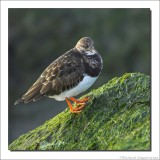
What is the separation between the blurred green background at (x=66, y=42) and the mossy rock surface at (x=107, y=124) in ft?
10.4

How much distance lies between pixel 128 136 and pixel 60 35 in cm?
522

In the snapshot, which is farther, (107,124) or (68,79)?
(68,79)

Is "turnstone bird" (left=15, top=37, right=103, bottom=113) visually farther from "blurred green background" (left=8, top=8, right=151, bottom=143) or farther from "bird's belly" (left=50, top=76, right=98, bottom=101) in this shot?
"blurred green background" (left=8, top=8, right=151, bottom=143)

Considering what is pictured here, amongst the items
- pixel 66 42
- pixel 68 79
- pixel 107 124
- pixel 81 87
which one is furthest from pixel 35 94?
pixel 66 42

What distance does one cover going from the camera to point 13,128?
419 inches

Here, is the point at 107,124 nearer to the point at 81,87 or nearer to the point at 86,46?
the point at 81,87

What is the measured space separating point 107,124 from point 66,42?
4.76m

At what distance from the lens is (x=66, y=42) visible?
11906 millimetres

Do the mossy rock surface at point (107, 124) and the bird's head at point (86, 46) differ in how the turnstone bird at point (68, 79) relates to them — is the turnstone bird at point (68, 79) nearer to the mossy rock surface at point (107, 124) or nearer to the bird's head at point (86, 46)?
the bird's head at point (86, 46)

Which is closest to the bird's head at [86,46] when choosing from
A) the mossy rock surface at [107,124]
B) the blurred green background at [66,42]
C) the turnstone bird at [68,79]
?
the turnstone bird at [68,79]

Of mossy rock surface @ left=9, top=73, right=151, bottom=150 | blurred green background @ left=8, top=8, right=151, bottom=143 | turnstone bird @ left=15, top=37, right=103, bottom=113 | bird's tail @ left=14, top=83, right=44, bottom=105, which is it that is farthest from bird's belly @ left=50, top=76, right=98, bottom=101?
blurred green background @ left=8, top=8, right=151, bottom=143
